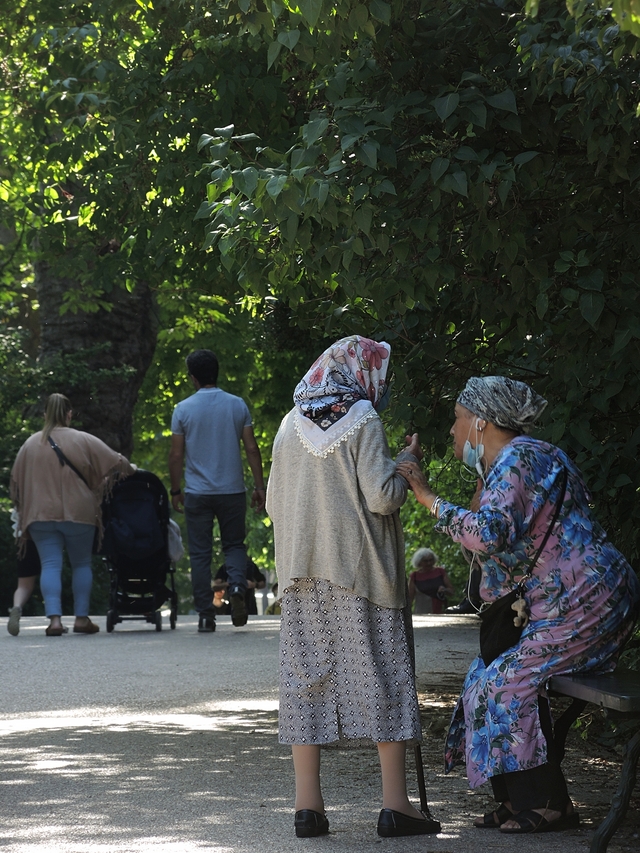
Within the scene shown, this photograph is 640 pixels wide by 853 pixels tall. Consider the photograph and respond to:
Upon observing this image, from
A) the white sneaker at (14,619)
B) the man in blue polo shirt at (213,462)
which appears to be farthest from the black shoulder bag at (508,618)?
the white sneaker at (14,619)

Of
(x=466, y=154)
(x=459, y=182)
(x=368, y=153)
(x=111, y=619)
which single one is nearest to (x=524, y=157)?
(x=466, y=154)

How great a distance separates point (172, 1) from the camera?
8.18 metres

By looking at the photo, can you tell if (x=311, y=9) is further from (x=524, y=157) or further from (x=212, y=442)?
(x=212, y=442)

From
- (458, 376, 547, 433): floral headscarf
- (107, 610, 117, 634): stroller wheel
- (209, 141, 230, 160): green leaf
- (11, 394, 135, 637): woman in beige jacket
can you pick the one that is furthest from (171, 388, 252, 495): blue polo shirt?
(458, 376, 547, 433): floral headscarf

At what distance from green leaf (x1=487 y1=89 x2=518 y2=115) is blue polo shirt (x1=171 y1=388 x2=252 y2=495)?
6634mm

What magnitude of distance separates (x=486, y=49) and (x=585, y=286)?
1258 millimetres

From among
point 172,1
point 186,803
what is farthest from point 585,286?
point 172,1

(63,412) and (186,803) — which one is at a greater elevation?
(63,412)

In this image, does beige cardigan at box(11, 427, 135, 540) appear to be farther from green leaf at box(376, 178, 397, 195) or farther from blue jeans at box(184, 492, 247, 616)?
green leaf at box(376, 178, 397, 195)

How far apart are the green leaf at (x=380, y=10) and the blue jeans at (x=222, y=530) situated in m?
7.30

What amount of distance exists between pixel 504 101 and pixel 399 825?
9.47 feet

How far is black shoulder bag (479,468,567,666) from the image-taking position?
16.1ft

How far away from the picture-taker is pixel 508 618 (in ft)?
16.3

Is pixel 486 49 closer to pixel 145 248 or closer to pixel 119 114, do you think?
pixel 119 114
